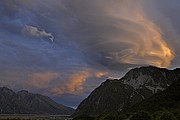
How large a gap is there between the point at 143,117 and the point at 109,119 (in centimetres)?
3720

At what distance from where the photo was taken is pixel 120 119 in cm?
17925

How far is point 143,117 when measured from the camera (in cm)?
14875

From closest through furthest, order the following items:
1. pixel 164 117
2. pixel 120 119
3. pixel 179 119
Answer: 1. pixel 164 117
2. pixel 179 119
3. pixel 120 119

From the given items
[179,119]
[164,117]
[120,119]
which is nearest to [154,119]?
[164,117]

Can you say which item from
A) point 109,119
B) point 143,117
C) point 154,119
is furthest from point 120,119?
point 154,119

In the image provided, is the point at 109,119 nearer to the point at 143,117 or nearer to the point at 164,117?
the point at 143,117

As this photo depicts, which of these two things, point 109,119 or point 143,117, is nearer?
point 143,117

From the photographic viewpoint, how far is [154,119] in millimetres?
137750

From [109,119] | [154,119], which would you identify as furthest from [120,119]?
[154,119]

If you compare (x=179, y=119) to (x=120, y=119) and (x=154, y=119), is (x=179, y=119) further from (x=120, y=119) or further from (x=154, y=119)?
(x=120, y=119)

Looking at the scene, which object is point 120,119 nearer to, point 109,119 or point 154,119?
point 109,119

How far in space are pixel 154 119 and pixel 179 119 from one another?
15.1 m

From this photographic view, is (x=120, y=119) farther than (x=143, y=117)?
Yes

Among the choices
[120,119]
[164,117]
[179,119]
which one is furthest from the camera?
[120,119]
